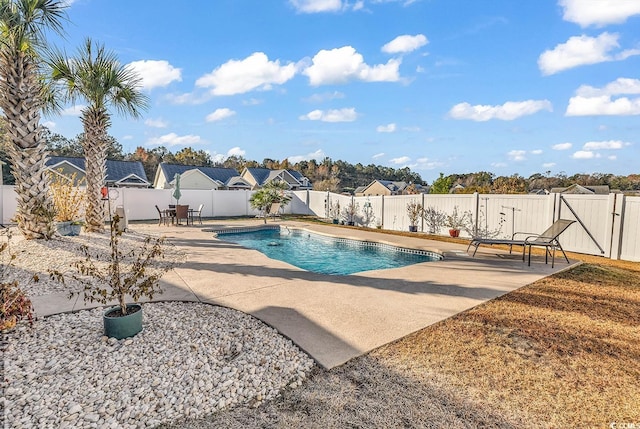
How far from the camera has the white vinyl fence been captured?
7.73 m

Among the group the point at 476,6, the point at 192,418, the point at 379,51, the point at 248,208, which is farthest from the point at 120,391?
the point at 248,208

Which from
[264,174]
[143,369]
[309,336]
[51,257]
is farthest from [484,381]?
[264,174]

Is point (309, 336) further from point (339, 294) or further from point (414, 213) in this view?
point (414, 213)

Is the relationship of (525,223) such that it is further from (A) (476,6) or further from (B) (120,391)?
(B) (120,391)

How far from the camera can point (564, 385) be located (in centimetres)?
241

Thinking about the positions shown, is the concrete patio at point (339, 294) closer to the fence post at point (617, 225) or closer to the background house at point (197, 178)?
the fence post at point (617, 225)

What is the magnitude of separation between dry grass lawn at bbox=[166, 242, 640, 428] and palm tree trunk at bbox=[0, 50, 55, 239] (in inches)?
301

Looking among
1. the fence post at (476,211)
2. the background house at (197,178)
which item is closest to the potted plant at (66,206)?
the fence post at (476,211)

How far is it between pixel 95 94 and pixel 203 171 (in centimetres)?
2537

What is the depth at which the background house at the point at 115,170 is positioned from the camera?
2428 centimetres

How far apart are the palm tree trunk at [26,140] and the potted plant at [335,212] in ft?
40.2

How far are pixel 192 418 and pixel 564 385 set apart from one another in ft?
8.93

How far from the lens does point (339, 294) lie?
14.8 feet

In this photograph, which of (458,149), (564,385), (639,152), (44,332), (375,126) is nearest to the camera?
(564,385)
